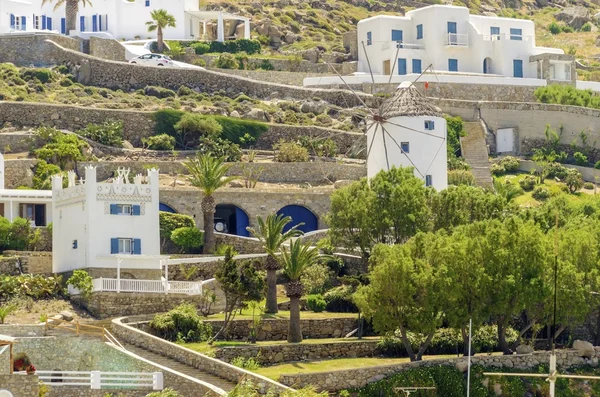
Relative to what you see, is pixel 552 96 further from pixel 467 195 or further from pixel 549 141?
pixel 467 195

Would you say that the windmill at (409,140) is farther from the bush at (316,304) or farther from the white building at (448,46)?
the white building at (448,46)

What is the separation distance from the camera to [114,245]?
72.6 metres

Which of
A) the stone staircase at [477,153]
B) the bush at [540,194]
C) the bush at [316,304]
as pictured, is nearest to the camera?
the bush at [316,304]

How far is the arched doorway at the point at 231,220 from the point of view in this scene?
274 feet

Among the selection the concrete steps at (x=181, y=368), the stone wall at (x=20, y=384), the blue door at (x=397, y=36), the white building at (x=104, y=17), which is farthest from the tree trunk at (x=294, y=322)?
the white building at (x=104, y=17)

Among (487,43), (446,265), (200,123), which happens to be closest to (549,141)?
(487,43)

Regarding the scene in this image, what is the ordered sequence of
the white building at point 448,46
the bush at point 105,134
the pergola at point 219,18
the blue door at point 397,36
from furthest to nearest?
1. the pergola at point 219,18
2. the blue door at point 397,36
3. the white building at point 448,46
4. the bush at point 105,134

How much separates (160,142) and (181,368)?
109 feet

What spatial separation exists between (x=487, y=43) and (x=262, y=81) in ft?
47.3

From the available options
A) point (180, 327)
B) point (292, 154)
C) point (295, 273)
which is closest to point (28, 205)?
point (180, 327)

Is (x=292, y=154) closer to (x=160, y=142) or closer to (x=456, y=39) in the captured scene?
(x=160, y=142)

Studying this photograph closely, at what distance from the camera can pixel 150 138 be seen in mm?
93812

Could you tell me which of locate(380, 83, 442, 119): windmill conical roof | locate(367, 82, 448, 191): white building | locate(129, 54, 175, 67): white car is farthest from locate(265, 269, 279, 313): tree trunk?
locate(129, 54, 175, 67): white car

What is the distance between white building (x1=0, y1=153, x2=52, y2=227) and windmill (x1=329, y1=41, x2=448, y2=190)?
1546cm
